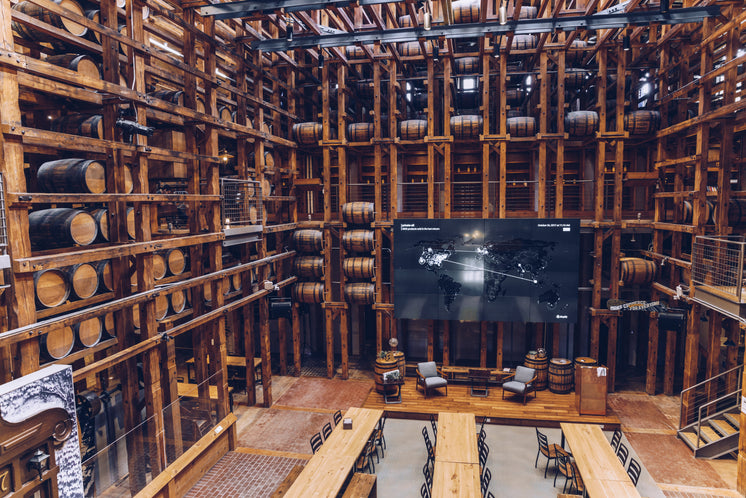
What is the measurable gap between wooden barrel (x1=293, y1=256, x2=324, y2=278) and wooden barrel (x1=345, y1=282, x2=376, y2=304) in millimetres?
868

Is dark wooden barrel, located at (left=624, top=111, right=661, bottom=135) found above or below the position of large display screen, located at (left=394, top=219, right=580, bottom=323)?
above

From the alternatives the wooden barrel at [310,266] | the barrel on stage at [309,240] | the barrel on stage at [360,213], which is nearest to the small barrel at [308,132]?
the barrel on stage at [360,213]

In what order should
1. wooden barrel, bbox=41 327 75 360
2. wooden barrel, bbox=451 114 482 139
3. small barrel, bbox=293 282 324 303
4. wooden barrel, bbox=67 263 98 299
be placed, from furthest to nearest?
small barrel, bbox=293 282 324 303 → wooden barrel, bbox=451 114 482 139 → wooden barrel, bbox=67 263 98 299 → wooden barrel, bbox=41 327 75 360

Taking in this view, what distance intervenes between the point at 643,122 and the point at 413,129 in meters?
5.51

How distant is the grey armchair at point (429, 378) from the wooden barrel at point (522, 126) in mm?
6137

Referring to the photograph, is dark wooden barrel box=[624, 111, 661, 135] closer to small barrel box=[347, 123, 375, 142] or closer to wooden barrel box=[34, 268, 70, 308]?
small barrel box=[347, 123, 375, 142]

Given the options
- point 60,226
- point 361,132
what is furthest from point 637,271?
point 60,226

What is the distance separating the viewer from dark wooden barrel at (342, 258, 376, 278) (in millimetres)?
11094

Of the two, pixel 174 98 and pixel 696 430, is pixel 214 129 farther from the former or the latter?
pixel 696 430

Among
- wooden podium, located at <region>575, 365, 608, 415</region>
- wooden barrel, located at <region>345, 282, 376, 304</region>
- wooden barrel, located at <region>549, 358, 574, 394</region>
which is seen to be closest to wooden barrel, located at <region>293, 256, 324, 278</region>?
wooden barrel, located at <region>345, 282, 376, 304</region>

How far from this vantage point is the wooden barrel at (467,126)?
10.6 m

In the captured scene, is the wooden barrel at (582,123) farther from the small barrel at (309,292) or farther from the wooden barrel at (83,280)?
the wooden barrel at (83,280)

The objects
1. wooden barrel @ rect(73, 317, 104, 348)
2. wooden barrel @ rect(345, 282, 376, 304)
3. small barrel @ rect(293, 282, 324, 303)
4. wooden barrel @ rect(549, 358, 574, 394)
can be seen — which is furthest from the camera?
small barrel @ rect(293, 282, 324, 303)

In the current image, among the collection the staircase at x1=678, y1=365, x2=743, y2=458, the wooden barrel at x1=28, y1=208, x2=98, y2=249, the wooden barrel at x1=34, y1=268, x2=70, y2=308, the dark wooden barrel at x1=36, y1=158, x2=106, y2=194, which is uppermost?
the dark wooden barrel at x1=36, y1=158, x2=106, y2=194
